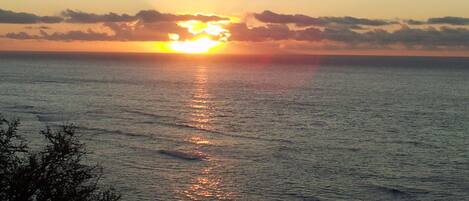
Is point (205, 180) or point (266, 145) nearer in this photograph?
point (205, 180)

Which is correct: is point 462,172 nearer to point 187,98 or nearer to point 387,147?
point 387,147

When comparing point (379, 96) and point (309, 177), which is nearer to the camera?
point (309, 177)

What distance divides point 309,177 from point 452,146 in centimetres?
2318

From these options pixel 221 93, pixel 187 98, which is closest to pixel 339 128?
pixel 187 98

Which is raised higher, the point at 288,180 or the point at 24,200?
the point at 24,200

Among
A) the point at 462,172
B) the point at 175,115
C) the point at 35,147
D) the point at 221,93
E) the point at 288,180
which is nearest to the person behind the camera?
the point at 288,180

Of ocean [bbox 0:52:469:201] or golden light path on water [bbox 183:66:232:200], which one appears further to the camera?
ocean [bbox 0:52:469:201]

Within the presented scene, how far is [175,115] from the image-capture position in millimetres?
86188

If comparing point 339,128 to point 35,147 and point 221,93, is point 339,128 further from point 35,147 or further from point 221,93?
point 221,93

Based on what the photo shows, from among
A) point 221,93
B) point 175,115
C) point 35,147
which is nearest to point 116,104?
point 175,115

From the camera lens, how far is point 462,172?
5219 cm

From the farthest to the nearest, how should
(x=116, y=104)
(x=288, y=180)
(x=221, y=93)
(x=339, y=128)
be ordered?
(x=221, y=93) < (x=116, y=104) < (x=339, y=128) < (x=288, y=180)

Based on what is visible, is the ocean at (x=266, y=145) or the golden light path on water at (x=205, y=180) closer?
the golden light path on water at (x=205, y=180)

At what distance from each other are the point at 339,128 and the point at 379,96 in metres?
61.2
